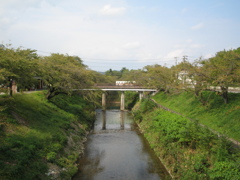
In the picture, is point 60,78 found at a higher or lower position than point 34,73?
lower

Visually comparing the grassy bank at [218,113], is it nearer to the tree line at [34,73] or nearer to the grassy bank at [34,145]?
the grassy bank at [34,145]

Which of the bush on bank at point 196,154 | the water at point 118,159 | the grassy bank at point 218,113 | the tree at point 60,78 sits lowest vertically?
the water at point 118,159

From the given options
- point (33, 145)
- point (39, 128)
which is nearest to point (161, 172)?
point (33, 145)

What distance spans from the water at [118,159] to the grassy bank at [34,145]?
4.69 ft

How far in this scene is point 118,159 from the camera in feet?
70.3

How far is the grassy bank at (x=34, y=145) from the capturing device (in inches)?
530

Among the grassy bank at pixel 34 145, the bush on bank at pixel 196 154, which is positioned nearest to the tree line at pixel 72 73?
the grassy bank at pixel 34 145

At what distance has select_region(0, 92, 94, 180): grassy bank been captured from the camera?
13453mm

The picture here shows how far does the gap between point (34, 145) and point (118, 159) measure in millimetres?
8804

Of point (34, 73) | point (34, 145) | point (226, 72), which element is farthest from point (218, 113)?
point (34, 73)

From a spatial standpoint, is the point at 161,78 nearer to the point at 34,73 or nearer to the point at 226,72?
the point at 226,72

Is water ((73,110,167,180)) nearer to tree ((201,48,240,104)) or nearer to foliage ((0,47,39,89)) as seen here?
foliage ((0,47,39,89))

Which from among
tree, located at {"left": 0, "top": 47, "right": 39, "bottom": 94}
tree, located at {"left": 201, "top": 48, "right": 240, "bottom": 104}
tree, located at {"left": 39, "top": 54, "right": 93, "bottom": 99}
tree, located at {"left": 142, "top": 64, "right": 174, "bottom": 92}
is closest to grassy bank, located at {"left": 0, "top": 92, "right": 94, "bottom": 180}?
tree, located at {"left": 0, "top": 47, "right": 39, "bottom": 94}

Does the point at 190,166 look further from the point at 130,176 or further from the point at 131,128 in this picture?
the point at 131,128
